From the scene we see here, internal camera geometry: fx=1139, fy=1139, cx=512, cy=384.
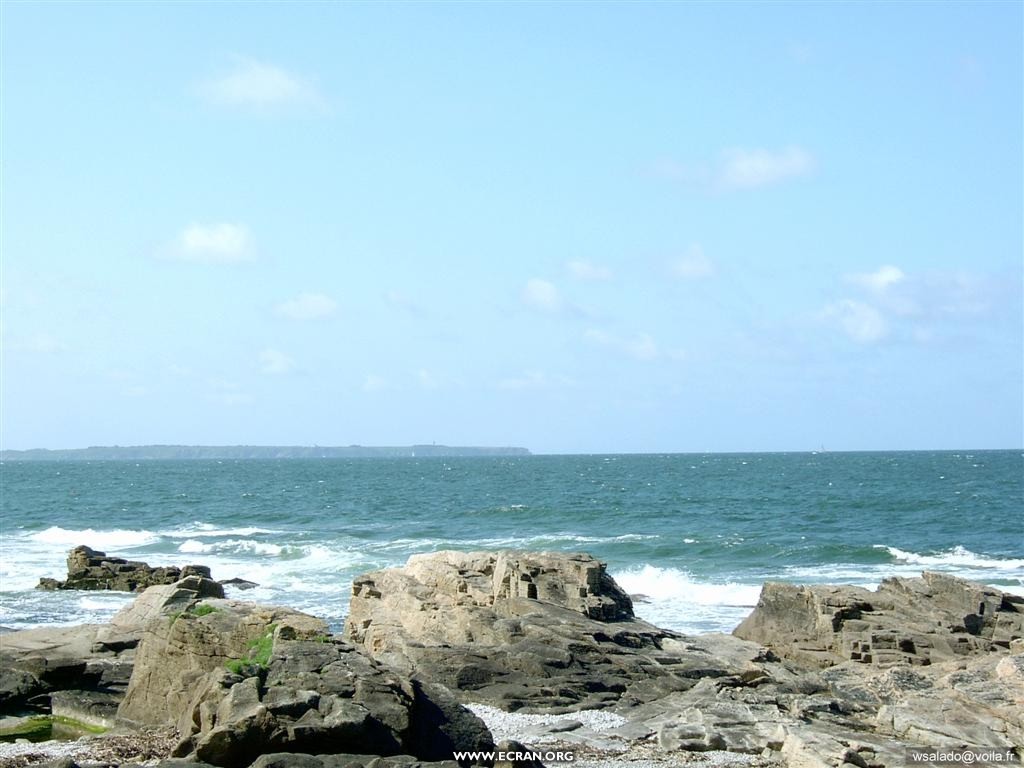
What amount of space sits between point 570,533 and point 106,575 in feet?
90.9

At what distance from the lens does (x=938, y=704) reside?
50.6 ft

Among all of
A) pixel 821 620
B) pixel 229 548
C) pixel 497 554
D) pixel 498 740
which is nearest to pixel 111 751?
pixel 498 740

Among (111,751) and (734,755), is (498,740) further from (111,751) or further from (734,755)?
(111,751)

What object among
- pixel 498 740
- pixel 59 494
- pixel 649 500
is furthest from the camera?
pixel 59 494

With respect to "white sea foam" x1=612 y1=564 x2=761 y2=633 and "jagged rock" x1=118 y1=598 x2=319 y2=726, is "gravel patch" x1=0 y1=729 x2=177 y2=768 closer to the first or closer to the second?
"jagged rock" x1=118 y1=598 x2=319 y2=726

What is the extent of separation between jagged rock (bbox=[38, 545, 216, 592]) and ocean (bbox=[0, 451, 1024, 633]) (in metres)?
1.39

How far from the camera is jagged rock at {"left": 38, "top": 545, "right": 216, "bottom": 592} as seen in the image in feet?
124

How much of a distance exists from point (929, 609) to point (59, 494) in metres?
95.4

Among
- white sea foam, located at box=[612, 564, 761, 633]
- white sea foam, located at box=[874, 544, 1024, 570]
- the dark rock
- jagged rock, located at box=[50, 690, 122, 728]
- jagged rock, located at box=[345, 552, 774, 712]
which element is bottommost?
the dark rock

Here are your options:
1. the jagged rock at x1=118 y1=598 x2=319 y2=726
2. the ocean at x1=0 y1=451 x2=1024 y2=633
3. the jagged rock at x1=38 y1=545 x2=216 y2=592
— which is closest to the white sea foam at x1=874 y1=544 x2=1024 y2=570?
the ocean at x1=0 y1=451 x2=1024 y2=633

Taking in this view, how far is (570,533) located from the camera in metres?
60.4

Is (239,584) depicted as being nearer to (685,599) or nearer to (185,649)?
(685,599)

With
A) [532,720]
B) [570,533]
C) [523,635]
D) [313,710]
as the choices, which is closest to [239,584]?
[523,635]

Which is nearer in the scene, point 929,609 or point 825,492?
point 929,609
